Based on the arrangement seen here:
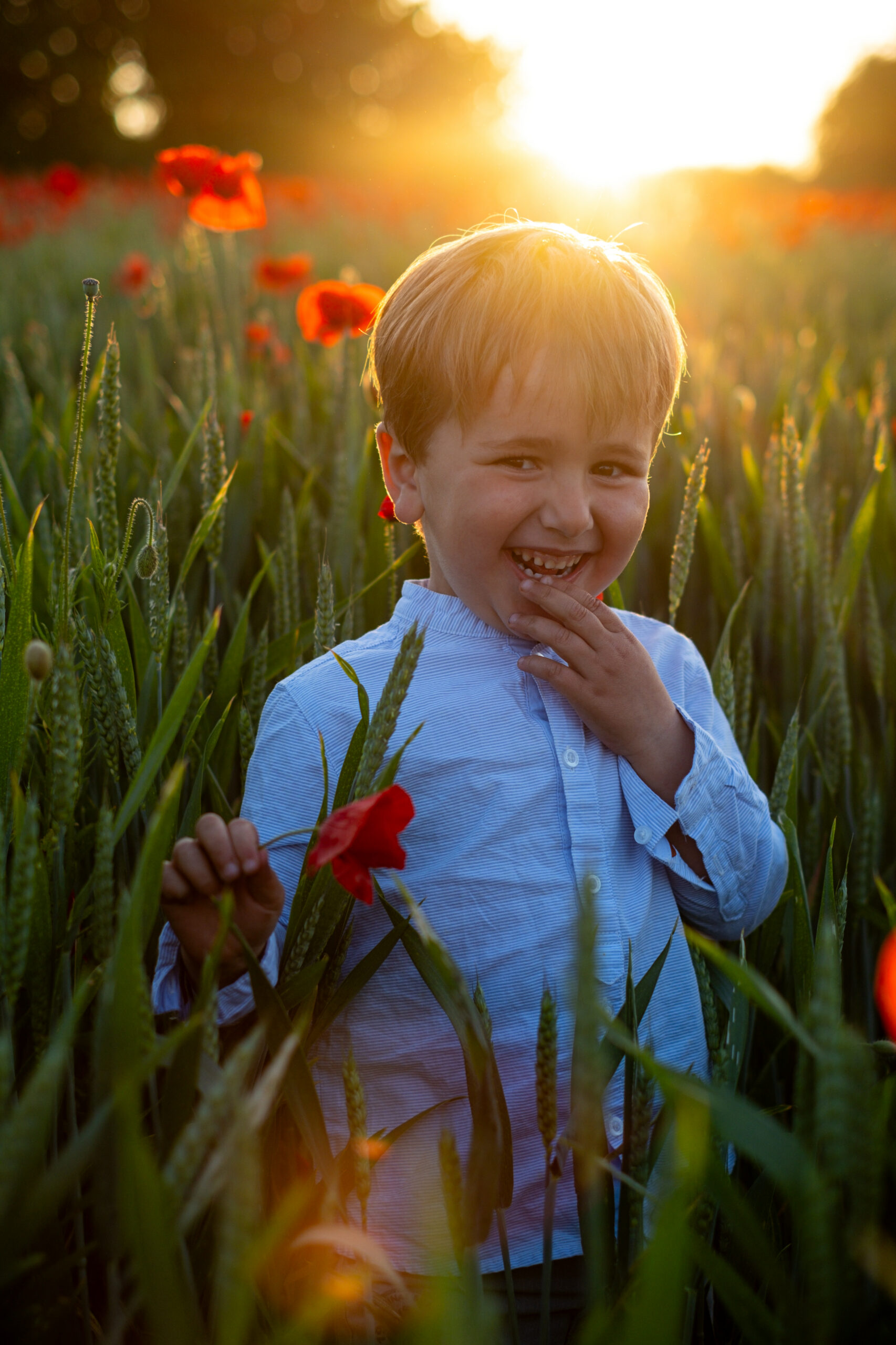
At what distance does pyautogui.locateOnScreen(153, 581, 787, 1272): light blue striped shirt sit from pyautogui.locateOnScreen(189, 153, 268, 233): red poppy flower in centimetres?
112

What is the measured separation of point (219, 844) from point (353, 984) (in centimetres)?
18

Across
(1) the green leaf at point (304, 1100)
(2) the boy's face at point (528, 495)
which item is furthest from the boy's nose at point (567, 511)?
(1) the green leaf at point (304, 1100)

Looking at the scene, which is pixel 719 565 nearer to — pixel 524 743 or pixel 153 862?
pixel 524 743

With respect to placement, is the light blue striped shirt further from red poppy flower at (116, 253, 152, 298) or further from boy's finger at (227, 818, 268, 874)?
red poppy flower at (116, 253, 152, 298)

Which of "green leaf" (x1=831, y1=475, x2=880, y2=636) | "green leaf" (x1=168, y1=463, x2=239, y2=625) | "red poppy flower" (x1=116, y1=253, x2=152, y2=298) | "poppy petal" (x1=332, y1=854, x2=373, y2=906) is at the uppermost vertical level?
"red poppy flower" (x1=116, y1=253, x2=152, y2=298)

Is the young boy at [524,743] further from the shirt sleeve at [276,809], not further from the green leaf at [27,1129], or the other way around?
the green leaf at [27,1129]

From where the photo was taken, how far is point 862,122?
2444cm

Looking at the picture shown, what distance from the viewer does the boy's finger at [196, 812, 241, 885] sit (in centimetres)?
56

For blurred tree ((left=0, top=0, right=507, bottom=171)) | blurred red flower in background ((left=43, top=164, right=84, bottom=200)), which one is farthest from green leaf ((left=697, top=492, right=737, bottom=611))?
blurred tree ((left=0, top=0, right=507, bottom=171))

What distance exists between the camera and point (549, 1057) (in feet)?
1.50

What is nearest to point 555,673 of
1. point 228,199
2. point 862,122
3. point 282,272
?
point 228,199

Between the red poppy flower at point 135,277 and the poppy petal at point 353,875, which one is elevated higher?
the red poppy flower at point 135,277

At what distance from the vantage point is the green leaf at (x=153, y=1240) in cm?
31

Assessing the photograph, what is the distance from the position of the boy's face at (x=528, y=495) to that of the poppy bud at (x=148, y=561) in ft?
0.91
